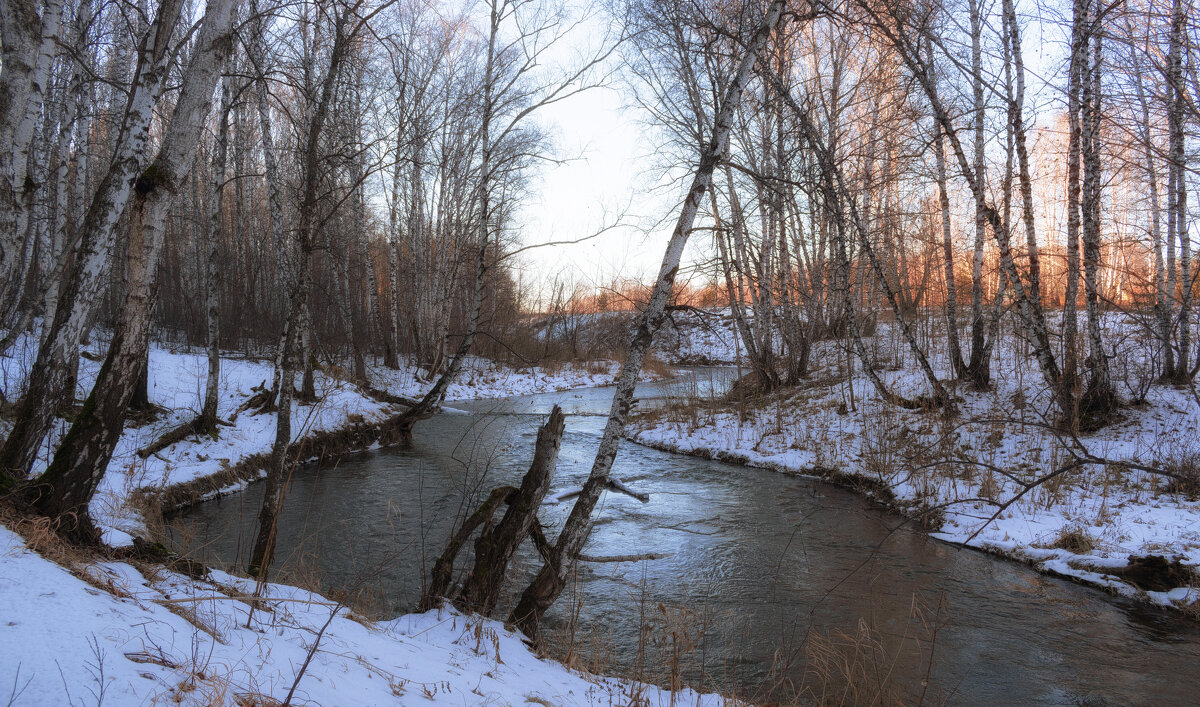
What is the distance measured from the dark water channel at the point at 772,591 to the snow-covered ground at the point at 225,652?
63 cm

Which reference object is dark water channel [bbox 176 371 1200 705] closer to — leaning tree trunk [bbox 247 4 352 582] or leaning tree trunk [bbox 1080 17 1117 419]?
leaning tree trunk [bbox 247 4 352 582]

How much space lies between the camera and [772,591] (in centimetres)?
573

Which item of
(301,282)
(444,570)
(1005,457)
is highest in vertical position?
(301,282)

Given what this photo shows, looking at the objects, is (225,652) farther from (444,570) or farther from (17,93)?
(17,93)

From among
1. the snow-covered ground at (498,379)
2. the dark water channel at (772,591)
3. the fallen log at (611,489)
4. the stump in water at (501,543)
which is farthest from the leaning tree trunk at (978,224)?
the snow-covered ground at (498,379)

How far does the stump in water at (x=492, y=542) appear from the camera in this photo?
Answer: 442 centimetres

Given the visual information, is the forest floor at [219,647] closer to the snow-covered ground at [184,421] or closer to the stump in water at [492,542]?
the stump in water at [492,542]

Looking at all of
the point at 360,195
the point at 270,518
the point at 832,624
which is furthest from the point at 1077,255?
the point at 360,195

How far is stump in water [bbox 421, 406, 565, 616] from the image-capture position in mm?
4418

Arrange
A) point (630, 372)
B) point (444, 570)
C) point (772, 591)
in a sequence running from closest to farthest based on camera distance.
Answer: point (444, 570)
point (630, 372)
point (772, 591)

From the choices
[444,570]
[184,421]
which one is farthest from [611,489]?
[184,421]

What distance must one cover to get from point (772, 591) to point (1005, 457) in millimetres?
4732

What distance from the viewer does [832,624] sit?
5.04 m

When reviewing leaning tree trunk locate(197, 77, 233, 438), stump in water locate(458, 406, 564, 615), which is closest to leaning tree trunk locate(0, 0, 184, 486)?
stump in water locate(458, 406, 564, 615)
